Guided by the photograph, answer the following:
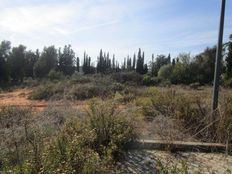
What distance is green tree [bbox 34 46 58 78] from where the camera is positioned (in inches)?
1794

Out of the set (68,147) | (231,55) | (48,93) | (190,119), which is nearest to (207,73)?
(231,55)

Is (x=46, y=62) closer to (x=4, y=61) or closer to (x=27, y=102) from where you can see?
(x=4, y=61)

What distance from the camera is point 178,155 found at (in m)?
6.09

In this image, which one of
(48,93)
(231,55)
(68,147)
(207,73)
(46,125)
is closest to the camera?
(68,147)

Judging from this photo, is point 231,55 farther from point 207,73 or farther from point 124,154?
point 124,154

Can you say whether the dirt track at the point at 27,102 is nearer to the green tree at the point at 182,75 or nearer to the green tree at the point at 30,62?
the green tree at the point at 182,75

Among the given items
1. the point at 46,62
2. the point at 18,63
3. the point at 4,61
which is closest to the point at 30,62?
the point at 46,62

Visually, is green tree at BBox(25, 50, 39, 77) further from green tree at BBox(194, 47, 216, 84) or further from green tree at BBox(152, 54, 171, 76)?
green tree at BBox(194, 47, 216, 84)

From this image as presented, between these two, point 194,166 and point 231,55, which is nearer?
point 194,166

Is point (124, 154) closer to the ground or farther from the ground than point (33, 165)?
closer to the ground

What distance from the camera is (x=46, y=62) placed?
46344 mm

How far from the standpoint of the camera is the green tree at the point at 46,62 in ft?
149

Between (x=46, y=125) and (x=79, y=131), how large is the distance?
139cm

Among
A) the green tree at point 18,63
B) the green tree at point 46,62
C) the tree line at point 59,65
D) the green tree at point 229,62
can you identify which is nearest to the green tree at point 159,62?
the tree line at point 59,65
